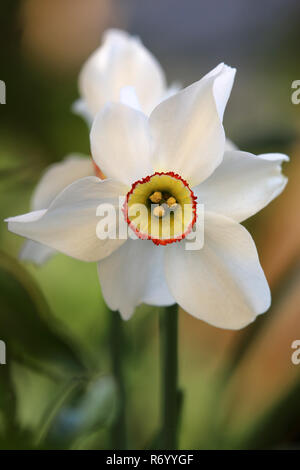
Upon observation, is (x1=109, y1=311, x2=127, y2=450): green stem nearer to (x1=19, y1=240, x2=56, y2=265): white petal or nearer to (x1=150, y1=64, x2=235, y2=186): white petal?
(x1=19, y1=240, x2=56, y2=265): white petal

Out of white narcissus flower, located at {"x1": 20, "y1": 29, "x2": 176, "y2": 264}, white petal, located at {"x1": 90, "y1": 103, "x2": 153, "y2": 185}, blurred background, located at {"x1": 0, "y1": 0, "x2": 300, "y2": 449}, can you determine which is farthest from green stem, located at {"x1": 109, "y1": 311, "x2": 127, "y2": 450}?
white petal, located at {"x1": 90, "y1": 103, "x2": 153, "y2": 185}

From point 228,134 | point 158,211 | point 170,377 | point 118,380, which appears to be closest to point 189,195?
point 158,211

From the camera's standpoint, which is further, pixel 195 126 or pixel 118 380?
pixel 118 380

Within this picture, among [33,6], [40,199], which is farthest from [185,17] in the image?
[40,199]

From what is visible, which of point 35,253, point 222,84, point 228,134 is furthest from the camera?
point 228,134

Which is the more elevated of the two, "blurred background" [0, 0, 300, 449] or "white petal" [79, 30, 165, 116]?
"white petal" [79, 30, 165, 116]

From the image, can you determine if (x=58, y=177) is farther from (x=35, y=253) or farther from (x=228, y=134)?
(x=228, y=134)

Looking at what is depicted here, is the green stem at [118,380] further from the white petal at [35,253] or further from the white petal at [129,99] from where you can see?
the white petal at [129,99]
